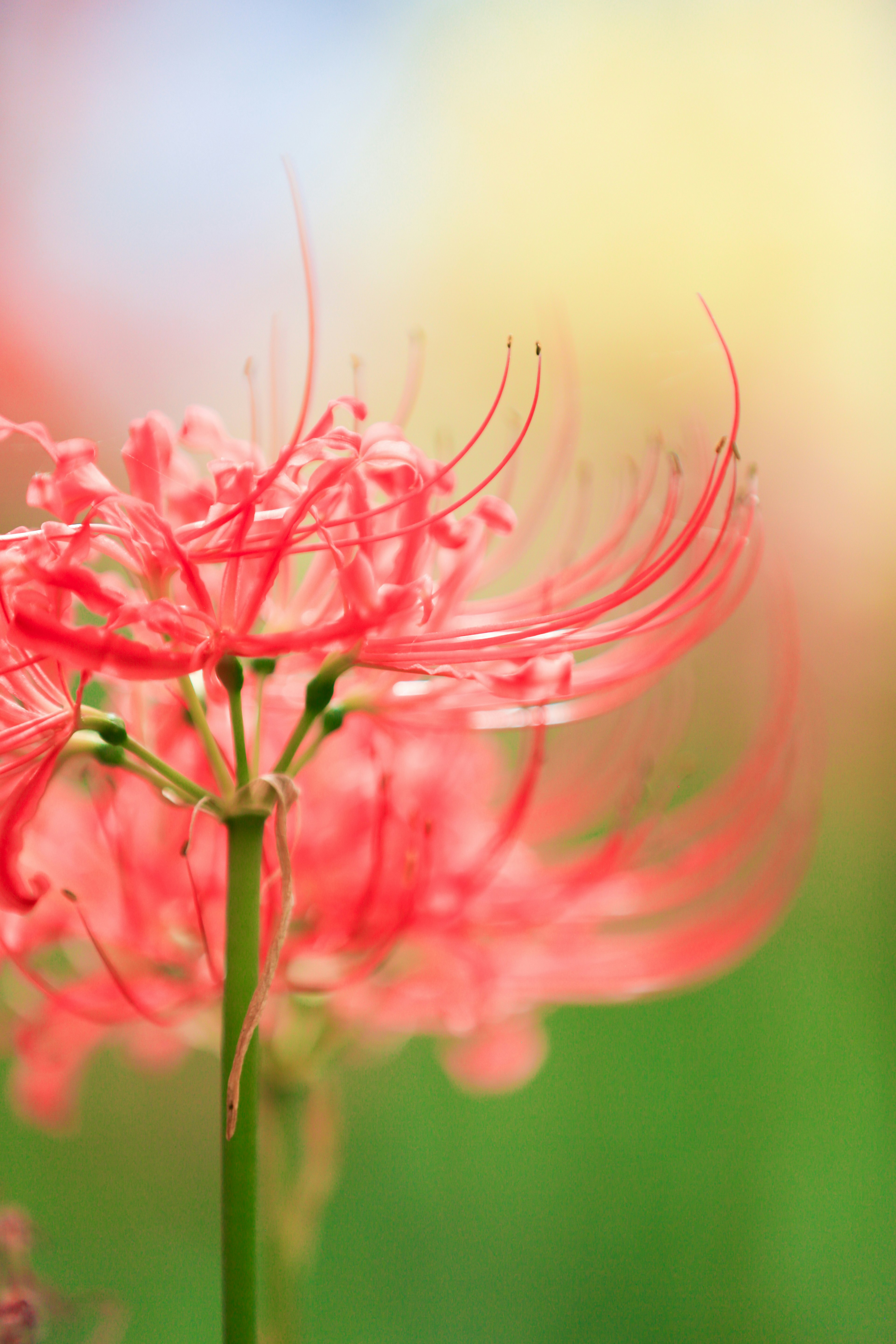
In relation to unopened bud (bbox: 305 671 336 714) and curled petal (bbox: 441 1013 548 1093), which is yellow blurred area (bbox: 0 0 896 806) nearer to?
curled petal (bbox: 441 1013 548 1093)

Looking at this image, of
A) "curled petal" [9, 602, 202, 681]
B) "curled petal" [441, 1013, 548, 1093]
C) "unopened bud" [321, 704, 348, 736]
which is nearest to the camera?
"curled petal" [9, 602, 202, 681]

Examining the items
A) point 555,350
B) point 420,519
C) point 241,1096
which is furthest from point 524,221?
point 241,1096

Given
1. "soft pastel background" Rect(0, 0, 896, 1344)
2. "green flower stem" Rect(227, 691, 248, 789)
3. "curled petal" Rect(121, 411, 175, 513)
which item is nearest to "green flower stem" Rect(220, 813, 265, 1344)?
"green flower stem" Rect(227, 691, 248, 789)

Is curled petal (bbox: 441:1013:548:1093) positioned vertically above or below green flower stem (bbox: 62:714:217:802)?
below

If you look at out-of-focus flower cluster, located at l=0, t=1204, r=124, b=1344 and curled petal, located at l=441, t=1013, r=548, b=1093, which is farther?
curled petal, located at l=441, t=1013, r=548, b=1093

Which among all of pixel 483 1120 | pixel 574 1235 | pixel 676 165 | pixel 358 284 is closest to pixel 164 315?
pixel 358 284

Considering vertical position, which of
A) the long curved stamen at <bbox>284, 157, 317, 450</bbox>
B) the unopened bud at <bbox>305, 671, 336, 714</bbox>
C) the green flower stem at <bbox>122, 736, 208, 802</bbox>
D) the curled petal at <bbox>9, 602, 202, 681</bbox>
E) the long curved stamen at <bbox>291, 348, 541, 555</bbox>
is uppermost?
the long curved stamen at <bbox>284, 157, 317, 450</bbox>

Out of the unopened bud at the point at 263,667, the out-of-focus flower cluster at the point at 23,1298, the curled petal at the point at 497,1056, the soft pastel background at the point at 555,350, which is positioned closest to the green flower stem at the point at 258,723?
the unopened bud at the point at 263,667
